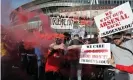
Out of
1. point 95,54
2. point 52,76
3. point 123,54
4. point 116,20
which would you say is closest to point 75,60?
point 52,76

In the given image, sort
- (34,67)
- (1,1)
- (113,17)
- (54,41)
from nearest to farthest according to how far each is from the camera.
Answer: (113,17) < (1,1) < (54,41) < (34,67)

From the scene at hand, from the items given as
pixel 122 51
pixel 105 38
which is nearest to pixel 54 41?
pixel 105 38

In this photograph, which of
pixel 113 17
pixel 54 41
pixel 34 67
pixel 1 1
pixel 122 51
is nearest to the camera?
pixel 122 51

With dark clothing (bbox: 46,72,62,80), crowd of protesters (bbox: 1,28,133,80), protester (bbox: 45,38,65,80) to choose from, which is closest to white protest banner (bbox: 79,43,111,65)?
crowd of protesters (bbox: 1,28,133,80)

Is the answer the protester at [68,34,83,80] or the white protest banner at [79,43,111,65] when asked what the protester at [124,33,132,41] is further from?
the protester at [68,34,83,80]

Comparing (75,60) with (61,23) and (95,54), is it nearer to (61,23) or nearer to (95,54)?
(95,54)

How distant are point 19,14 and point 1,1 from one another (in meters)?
1.28

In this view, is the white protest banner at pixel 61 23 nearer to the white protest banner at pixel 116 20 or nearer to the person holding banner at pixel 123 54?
the white protest banner at pixel 116 20

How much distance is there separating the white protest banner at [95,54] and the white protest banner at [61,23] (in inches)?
96.4

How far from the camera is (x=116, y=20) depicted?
9211mm

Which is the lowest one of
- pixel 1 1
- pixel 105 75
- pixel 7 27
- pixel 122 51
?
pixel 105 75

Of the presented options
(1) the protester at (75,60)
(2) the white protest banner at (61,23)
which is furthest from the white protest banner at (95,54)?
(2) the white protest banner at (61,23)

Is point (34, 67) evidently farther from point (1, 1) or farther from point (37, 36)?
point (1, 1)

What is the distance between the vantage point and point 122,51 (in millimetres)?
A: 8062
